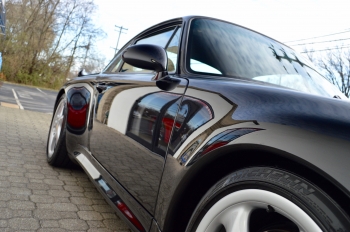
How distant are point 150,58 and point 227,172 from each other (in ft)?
2.68

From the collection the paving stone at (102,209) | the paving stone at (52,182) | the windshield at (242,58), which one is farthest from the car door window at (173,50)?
the paving stone at (52,182)

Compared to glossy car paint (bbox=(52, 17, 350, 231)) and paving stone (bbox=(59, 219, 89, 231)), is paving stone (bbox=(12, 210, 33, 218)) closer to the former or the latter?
paving stone (bbox=(59, 219, 89, 231))

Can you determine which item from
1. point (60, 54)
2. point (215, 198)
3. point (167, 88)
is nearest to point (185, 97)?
point (167, 88)

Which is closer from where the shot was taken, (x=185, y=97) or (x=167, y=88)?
(x=185, y=97)

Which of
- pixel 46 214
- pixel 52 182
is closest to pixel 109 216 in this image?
pixel 46 214

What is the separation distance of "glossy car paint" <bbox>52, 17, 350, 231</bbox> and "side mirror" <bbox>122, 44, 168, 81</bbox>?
0.10 metres

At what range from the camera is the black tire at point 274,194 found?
2.54 feet

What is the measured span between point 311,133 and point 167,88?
880 mm

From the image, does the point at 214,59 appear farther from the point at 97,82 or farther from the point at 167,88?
the point at 97,82

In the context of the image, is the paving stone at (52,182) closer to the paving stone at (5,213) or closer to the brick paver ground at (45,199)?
the brick paver ground at (45,199)

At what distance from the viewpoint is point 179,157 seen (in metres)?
1.28

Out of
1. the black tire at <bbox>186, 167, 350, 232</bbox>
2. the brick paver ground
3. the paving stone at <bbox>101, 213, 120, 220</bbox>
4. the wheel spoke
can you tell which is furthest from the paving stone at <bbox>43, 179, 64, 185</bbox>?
the wheel spoke

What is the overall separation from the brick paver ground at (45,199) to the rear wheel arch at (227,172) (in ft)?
3.34

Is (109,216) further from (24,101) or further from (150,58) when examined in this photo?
(24,101)
